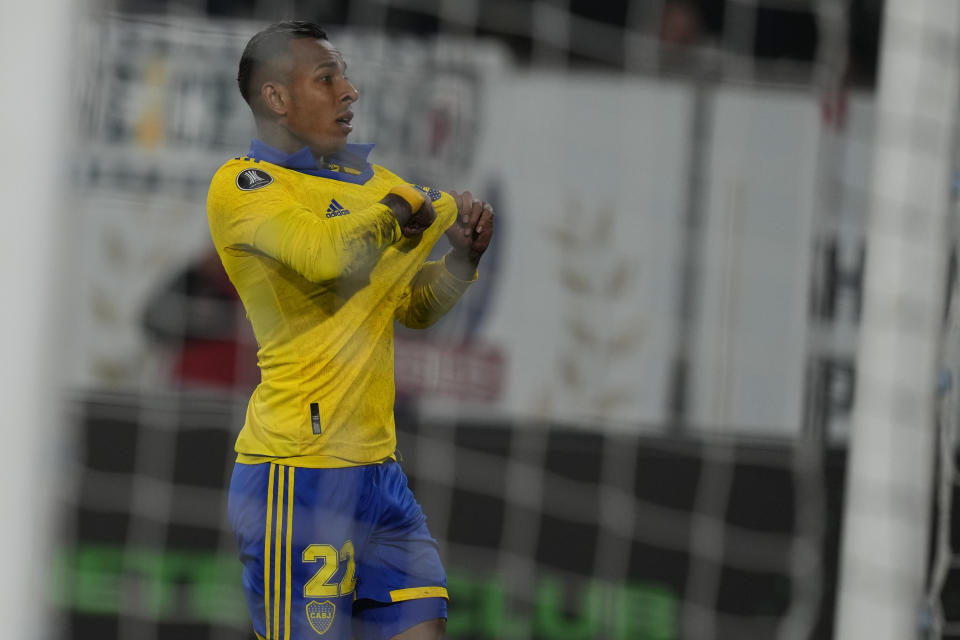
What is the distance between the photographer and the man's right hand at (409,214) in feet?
7.50

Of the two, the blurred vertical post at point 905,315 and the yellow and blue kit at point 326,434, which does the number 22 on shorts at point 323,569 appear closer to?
the yellow and blue kit at point 326,434

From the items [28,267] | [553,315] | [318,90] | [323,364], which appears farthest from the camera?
[553,315]

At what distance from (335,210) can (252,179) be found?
0.15 meters

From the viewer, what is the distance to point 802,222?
16.8 ft

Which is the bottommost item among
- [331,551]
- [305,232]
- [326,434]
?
[331,551]

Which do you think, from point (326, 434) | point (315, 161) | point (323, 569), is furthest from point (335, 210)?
point (323, 569)

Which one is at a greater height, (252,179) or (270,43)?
(270,43)

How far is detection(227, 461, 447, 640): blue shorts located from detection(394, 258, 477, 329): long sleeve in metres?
0.28

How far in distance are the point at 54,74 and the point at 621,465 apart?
10.3 feet

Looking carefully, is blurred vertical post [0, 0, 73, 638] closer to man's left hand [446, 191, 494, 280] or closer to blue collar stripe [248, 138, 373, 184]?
blue collar stripe [248, 138, 373, 184]

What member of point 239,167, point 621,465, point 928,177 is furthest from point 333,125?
point 621,465

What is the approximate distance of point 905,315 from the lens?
2914 mm

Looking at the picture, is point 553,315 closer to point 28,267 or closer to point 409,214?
point 409,214

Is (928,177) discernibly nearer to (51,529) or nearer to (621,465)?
(51,529)
